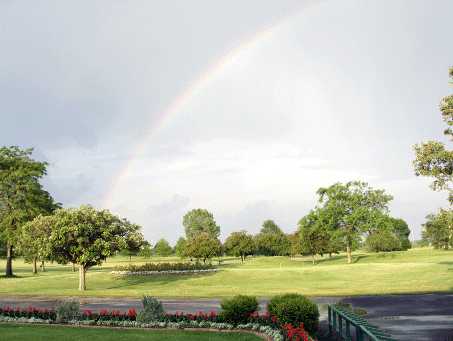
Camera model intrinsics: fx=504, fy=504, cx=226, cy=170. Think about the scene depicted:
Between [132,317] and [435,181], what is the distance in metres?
25.6

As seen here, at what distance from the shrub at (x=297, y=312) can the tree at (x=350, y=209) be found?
63.5 m

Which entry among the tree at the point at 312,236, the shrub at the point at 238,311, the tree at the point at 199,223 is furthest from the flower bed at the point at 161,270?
the tree at the point at 199,223

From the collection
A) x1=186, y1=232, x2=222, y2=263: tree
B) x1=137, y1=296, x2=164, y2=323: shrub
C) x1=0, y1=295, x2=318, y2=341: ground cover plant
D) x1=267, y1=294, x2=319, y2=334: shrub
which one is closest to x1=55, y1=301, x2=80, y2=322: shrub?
x1=0, y1=295, x2=318, y2=341: ground cover plant

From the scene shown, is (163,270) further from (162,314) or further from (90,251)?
(162,314)

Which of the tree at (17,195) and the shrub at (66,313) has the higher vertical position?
the tree at (17,195)

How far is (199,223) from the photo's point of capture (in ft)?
550

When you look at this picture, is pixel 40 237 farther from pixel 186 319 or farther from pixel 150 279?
pixel 186 319

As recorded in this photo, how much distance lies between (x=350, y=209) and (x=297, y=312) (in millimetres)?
67750

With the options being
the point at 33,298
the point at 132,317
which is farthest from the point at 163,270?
the point at 132,317

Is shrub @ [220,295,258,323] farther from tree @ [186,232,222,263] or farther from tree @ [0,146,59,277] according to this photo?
tree @ [186,232,222,263]

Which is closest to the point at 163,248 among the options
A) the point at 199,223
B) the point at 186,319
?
the point at 199,223

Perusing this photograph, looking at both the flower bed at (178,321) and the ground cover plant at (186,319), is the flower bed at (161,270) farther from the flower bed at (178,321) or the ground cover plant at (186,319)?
the ground cover plant at (186,319)

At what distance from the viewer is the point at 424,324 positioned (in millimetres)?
18969

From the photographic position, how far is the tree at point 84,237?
132 feet
